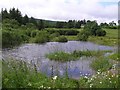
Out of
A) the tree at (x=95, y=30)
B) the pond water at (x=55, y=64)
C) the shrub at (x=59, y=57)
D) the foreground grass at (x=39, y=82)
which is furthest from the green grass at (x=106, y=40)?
the foreground grass at (x=39, y=82)

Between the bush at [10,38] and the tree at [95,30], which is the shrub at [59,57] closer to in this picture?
the bush at [10,38]

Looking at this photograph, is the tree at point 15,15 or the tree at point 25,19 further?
the tree at point 25,19

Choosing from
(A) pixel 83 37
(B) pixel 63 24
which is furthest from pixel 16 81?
(B) pixel 63 24

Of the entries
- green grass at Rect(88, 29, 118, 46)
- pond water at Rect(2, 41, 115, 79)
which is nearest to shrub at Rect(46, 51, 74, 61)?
pond water at Rect(2, 41, 115, 79)

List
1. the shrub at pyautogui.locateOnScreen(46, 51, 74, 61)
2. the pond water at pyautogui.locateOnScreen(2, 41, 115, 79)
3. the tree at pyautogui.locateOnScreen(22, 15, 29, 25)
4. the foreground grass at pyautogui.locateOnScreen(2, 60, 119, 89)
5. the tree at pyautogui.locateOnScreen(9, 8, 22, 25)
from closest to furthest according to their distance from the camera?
1. the foreground grass at pyautogui.locateOnScreen(2, 60, 119, 89)
2. the pond water at pyautogui.locateOnScreen(2, 41, 115, 79)
3. the shrub at pyautogui.locateOnScreen(46, 51, 74, 61)
4. the tree at pyautogui.locateOnScreen(9, 8, 22, 25)
5. the tree at pyautogui.locateOnScreen(22, 15, 29, 25)

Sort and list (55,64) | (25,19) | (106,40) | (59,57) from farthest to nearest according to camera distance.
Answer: (25,19) < (106,40) < (59,57) < (55,64)

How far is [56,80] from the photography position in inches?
318

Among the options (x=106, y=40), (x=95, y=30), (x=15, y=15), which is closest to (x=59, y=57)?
(x=106, y=40)

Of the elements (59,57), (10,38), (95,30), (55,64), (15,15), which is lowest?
(55,64)

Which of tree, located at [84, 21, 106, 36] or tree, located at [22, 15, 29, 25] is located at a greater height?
tree, located at [22, 15, 29, 25]

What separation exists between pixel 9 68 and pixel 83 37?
51366 mm

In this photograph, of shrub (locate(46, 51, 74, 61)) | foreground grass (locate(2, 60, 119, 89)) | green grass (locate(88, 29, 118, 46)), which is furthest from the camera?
green grass (locate(88, 29, 118, 46))

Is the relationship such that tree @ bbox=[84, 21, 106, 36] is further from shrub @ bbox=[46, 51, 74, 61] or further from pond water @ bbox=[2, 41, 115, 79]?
shrub @ bbox=[46, 51, 74, 61]

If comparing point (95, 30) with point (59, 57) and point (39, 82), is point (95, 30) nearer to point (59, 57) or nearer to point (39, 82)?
point (59, 57)
